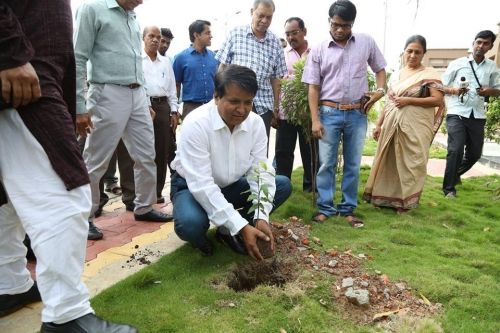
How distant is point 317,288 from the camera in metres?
2.53

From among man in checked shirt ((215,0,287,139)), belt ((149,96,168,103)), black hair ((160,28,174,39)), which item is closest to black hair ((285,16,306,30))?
man in checked shirt ((215,0,287,139))

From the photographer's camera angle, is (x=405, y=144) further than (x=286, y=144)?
No

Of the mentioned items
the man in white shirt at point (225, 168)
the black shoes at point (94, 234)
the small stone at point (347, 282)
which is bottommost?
the black shoes at point (94, 234)

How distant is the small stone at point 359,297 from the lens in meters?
2.37

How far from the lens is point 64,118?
5.77ft

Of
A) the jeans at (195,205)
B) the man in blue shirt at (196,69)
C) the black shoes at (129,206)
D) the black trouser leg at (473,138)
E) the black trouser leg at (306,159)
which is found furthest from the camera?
the black trouser leg at (473,138)

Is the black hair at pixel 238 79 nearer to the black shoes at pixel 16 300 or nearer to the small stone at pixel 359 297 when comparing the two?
the small stone at pixel 359 297

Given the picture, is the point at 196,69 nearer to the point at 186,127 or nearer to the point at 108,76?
the point at 108,76

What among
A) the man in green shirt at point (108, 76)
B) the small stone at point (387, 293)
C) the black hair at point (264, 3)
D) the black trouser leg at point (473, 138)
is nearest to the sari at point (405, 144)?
the black trouser leg at point (473, 138)

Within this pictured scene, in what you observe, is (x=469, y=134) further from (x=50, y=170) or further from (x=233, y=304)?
(x=50, y=170)

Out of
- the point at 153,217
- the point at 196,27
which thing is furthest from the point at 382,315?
the point at 196,27

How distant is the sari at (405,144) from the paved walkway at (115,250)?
7.45 feet

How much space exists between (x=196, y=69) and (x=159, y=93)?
77 cm

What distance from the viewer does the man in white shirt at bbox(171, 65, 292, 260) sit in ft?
8.86
